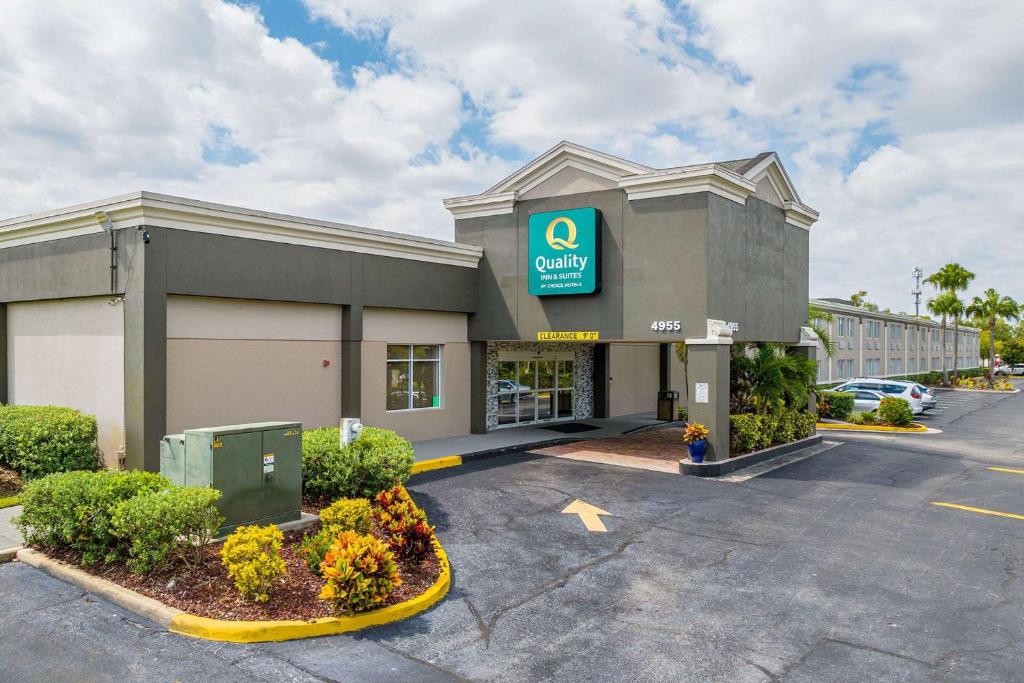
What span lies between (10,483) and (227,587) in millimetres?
7823

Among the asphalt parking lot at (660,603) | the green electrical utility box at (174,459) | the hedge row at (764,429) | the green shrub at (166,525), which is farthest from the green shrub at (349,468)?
the hedge row at (764,429)

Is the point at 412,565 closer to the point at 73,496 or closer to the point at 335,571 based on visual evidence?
the point at 335,571

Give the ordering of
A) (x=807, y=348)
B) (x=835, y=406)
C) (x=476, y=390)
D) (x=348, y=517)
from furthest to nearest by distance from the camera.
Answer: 1. (x=835, y=406)
2. (x=807, y=348)
3. (x=476, y=390)
4. (x=348, y=517)

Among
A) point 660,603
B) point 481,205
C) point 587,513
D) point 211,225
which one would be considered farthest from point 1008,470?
point 211,225

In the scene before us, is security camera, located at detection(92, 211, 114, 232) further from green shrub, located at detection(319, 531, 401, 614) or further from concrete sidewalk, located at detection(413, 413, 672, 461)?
green shrub, located at detection(319, 531, 401, 614)

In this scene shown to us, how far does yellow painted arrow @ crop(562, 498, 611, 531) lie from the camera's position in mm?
10955

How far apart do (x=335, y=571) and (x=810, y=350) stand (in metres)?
18.6

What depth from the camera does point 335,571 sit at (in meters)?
7.04

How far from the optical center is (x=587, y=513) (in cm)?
1170

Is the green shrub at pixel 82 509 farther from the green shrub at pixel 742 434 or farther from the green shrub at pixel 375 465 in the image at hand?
the green shrub at pixel 742 434

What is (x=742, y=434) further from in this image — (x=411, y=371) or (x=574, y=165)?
(x=411, y=371)

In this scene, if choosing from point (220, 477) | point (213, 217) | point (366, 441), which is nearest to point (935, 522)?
point (366, 441)

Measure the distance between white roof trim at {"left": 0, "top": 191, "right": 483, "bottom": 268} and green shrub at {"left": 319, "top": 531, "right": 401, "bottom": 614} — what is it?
8.76 meters

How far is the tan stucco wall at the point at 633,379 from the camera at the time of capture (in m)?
26.6
